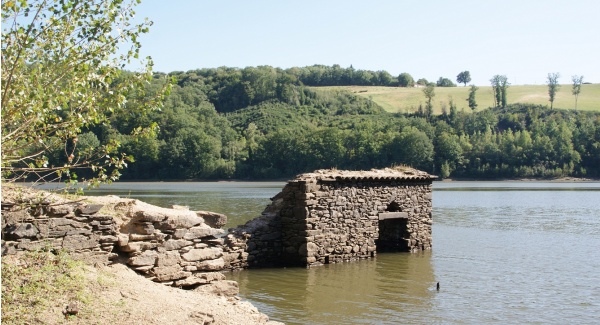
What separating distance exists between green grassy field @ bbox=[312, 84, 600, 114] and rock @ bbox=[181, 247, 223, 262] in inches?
4583

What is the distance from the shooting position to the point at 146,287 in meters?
9.69

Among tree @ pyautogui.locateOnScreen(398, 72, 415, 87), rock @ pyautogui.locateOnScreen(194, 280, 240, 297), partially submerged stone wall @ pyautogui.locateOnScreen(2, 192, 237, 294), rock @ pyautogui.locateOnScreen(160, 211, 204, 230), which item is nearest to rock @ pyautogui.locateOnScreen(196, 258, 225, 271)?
partially submerged stone wall @ pyautogui.locateOnScreen(2, 192, 237, 294)

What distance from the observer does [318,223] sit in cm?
1827

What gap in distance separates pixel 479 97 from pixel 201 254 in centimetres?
13535

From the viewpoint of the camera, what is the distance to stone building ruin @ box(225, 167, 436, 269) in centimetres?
1809

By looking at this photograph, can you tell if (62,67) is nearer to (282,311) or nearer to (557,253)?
(282,311)

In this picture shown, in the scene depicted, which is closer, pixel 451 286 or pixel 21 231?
pixel 21 231

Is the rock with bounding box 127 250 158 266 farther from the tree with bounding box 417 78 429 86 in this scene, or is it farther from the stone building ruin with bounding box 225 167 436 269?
the tree with bounding box 417 78 429 86

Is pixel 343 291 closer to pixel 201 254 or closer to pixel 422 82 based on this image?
pixel 201 254

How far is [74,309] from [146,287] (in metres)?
1.77

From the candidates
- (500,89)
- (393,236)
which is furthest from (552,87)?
(393,236)

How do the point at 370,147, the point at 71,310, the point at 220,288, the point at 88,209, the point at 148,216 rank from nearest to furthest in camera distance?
1. the point at 71,310
2. the point at 88,209
3. the point at 148,216
4. the point at 220,288
5. the point at 370,147

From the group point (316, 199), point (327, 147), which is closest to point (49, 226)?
point (316, 199)

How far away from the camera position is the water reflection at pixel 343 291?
13328 millimetres
